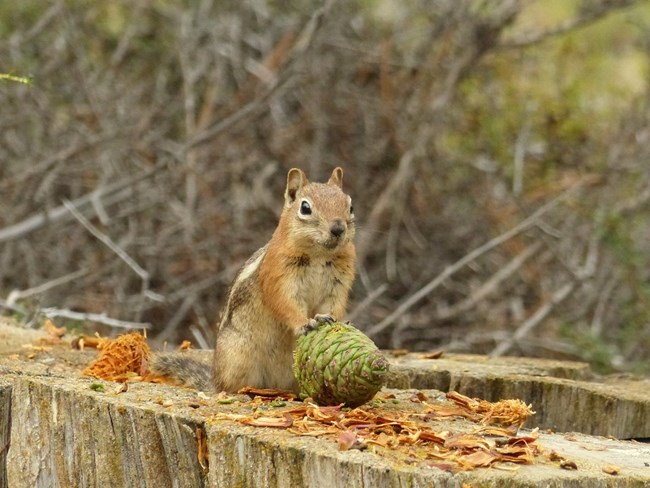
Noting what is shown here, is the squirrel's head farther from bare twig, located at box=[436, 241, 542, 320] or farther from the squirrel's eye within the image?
bare twig, located at box=[436, 241, 542, 320]

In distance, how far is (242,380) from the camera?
3.68m

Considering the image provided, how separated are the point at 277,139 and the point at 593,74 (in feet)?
10.1

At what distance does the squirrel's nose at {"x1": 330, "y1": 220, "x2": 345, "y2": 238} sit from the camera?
11.6ft

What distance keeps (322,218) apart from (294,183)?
1.36 ft

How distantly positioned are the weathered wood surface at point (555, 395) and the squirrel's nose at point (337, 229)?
0.84 meters

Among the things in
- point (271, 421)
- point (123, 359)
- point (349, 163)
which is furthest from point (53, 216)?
point (271, 421)

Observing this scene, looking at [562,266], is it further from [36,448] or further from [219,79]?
[36,448]

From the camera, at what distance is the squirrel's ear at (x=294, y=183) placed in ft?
12.9

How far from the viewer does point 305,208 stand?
3691mm

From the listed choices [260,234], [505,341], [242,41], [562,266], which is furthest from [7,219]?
[562,266]

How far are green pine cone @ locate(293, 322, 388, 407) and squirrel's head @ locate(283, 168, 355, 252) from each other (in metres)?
0.43

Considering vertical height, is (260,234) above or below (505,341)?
above

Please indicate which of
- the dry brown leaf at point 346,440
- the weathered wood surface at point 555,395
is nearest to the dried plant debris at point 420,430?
the dry brown leaf at point 346,440

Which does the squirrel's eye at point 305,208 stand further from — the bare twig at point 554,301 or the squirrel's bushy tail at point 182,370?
the bare twig at point 554,301
